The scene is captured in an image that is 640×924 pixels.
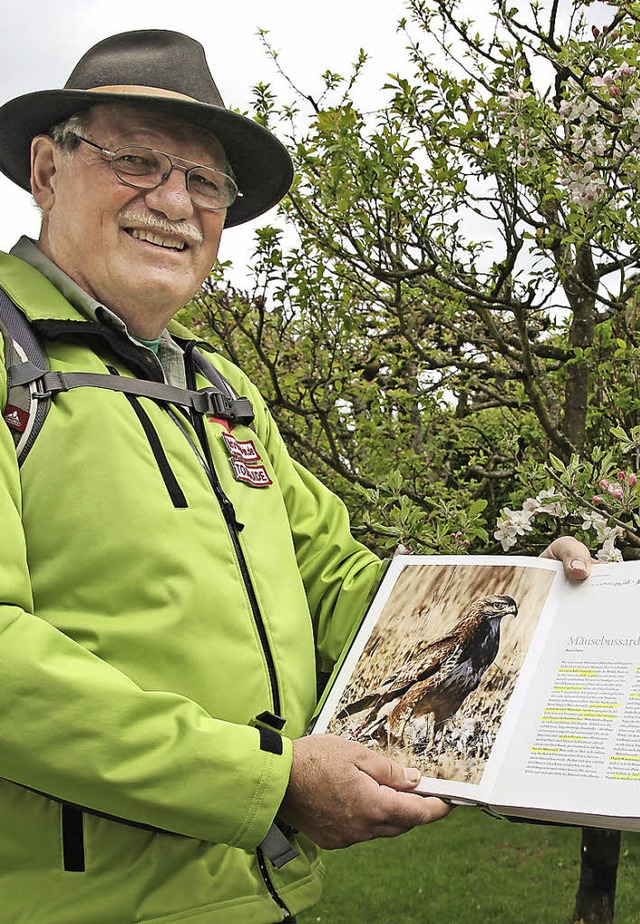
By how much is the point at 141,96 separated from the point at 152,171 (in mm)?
168

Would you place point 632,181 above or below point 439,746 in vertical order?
above

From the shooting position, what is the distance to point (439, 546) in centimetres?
320

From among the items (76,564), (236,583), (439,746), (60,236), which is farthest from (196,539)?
(60,236)

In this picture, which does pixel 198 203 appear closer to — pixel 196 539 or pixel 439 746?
pixel 196 539

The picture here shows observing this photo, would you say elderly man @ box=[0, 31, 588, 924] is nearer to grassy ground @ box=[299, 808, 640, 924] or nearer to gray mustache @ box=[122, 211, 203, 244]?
gray mustache @ box=[122, 211, 203, 244]

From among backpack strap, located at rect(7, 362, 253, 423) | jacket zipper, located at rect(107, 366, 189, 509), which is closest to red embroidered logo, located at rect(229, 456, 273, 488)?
backpack strap, located at rect(7, 362, 253, 423)

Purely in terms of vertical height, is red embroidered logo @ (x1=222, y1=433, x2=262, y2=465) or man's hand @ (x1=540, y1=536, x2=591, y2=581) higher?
red embroidered logo @ (x1=222, y1=433, x2=262, y2=465)

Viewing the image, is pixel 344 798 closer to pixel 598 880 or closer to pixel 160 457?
pixel 160 457

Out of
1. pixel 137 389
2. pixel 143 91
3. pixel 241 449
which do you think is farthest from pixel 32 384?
pixel 143 91

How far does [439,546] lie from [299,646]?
1221 mm

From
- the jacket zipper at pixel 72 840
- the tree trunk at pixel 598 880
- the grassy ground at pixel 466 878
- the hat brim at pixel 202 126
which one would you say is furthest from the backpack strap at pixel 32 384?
the grassy ground at pixel 466 878

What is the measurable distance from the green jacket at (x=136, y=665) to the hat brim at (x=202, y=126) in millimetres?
433

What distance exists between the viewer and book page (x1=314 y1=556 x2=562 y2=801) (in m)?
1.86

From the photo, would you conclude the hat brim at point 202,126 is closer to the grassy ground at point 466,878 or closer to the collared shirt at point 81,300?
the collared shirt at point 81,300
